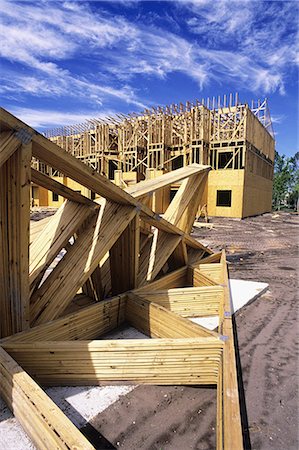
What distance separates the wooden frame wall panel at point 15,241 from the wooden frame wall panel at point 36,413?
0.61 metres

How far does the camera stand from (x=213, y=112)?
25844mm

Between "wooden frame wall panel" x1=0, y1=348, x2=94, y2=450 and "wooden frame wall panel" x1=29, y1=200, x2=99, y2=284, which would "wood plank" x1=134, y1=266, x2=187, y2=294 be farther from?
"wooden frame wall panel" x1=0, y1=348, x2=94, y2=450

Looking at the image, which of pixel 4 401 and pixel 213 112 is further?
pixel 213 112

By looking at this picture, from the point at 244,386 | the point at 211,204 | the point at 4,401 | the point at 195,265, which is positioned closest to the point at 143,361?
the point at 244,386

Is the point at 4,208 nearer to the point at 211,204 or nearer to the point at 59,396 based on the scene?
the point at 59,396

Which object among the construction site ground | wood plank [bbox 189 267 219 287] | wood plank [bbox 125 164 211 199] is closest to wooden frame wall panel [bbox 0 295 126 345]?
the construction site ground

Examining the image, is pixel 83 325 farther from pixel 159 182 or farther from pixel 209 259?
pixel 209 259

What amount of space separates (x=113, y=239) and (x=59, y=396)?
191cm

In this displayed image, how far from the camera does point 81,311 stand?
359 centimetres

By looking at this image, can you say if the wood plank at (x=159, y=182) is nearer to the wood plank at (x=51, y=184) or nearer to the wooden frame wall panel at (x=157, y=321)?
the wood plank at (x=51, y=184)

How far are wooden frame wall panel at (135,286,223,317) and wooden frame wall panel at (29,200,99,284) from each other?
1606mm

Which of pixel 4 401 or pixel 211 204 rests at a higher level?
pixel 211 204

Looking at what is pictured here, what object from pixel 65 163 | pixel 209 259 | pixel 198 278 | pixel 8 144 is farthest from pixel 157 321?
pixel 209 259

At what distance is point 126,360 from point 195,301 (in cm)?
206
